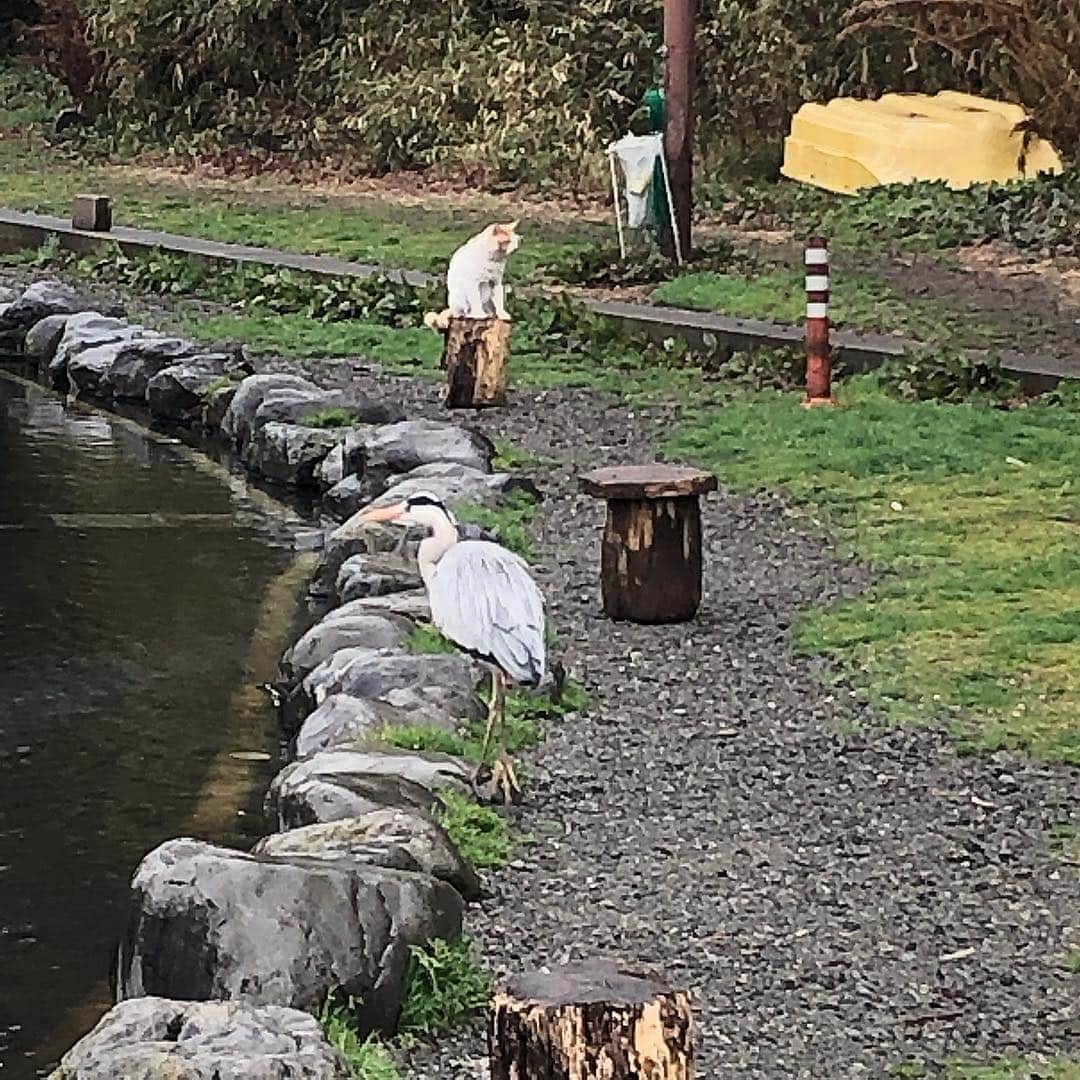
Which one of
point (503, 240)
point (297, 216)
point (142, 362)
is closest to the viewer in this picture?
point (503, 240)

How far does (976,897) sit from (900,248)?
11.3 metres

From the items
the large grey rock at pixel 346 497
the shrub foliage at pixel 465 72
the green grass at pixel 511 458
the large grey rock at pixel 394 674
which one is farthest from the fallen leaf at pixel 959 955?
the shrub foliage at pixel 465 72

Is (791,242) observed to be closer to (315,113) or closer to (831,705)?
(315,113)

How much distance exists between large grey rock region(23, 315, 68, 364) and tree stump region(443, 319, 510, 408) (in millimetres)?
3649

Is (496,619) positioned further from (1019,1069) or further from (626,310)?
(626,310)

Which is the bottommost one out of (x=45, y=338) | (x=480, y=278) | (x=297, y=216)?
(x=45, y=338)

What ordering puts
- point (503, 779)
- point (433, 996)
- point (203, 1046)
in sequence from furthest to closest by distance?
point (503, 779), point (433, 996), point (203, 1046)

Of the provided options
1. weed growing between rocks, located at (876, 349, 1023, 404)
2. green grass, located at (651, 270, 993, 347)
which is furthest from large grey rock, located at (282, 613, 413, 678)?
green grass, located at (651, 270, 993, 347)

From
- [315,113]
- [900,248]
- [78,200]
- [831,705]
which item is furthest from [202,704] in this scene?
[315,113]

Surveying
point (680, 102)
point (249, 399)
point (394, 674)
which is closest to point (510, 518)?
point (394, 674)

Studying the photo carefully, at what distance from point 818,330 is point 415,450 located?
2194 millimetres

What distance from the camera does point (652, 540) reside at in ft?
25.1

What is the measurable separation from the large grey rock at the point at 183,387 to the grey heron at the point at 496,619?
21.9 ft

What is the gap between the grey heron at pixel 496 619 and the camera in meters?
5.96
